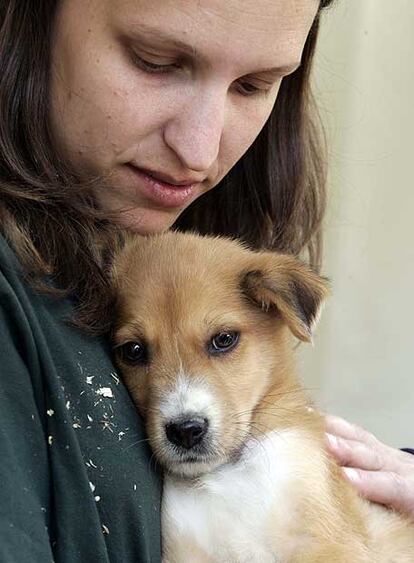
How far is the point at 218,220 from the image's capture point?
2539 millimetres

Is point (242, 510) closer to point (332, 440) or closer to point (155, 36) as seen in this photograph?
point (332, 440)

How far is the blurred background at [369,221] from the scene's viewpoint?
3799 mm

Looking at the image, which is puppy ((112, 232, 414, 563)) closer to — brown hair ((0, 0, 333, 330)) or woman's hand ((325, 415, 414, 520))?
woman's hand ((325, 415, 414, 520))

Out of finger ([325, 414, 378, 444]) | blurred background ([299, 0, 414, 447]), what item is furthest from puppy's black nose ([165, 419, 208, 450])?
blurred background ([299, 0, 414, 447])

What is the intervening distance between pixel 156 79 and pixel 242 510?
86 centimetres

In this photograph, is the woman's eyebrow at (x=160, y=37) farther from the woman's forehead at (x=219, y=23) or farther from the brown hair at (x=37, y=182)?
the brown hair at (x=37, y=182)

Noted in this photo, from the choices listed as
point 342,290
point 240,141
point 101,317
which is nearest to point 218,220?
point 240,141

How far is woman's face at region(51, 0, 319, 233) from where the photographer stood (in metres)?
1.61

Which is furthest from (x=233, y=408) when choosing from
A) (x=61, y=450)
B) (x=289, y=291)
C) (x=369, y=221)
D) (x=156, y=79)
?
(x=369, y=221)

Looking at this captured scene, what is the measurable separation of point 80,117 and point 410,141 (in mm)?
2545

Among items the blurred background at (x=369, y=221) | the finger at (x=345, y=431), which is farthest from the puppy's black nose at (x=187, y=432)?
the blurred background at (x=369, y=221)

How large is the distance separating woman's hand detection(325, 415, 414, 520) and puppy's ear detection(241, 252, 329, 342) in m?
0.35

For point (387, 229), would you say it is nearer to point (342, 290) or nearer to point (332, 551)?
point (342, 290)

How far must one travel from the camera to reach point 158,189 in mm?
1886
